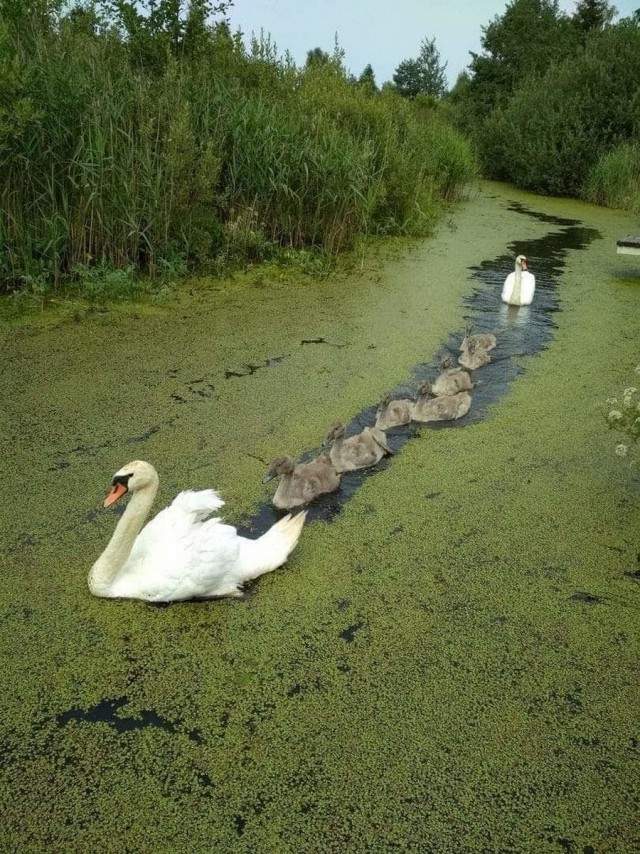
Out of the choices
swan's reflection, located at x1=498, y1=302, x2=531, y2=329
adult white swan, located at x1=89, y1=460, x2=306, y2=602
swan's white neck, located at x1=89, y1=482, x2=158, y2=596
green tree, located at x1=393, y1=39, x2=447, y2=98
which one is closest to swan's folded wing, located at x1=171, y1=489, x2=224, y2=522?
adult white swan, located at x1=89, y1=460, x2=306, y2=602

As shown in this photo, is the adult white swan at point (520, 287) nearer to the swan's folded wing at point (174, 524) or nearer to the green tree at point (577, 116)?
the swan's folded wing at point (174, 524)

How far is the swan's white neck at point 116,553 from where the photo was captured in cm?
269

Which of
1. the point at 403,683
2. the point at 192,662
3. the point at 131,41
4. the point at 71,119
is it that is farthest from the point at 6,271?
the point at 403,683

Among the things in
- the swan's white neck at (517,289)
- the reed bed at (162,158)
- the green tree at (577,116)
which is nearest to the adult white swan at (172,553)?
the reed bed at (162,158)

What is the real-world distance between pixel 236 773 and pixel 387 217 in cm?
800

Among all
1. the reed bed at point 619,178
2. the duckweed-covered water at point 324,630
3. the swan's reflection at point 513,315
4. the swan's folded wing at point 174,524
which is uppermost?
the reed bed at point 619,178

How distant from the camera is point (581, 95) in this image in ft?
48.1

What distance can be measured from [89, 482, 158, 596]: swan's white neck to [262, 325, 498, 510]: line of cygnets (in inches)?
A: 31.0

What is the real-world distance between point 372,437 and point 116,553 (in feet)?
5.35

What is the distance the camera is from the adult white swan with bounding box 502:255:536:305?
Answer: 22.1 feet

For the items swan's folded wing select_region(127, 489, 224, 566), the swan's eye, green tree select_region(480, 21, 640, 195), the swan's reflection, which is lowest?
the swan's reflection

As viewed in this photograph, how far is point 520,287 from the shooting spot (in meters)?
6.79

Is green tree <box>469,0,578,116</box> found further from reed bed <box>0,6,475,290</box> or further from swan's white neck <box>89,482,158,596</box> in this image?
swan's white neck <box>89,482,158,596</box>

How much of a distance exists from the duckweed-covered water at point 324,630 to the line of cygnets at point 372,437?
0.43 ft
